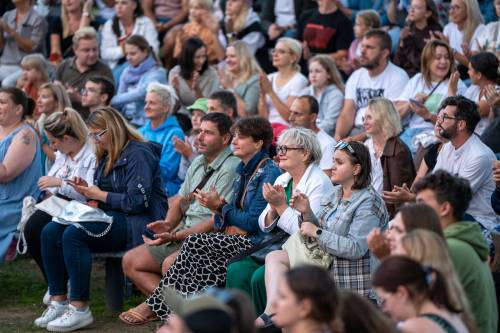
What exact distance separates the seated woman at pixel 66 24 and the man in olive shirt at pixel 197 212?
5.64 m

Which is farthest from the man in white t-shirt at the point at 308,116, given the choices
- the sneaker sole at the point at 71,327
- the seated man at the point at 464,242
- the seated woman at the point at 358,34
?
the seated man at the point at 464,242

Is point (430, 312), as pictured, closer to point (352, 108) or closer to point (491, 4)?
point (352, 108)

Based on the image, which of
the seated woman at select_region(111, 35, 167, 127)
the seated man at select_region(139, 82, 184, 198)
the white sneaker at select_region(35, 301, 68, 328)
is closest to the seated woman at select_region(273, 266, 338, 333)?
the white sneaker at select_region(35, 301, 68, 328)

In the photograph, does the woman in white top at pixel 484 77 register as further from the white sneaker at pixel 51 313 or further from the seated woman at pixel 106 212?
the white sneaker at pixel 51 313

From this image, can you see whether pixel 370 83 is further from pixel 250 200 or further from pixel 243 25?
pixel 250 200

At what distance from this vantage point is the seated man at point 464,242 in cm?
518

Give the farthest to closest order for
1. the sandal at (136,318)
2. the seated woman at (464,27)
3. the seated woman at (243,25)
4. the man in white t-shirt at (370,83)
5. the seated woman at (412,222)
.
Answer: the seated woman at (243,25) → the seated woman at (464,27) → the man in white t-shirt at (370,83) → the sandal at (136,318) → the seated woman at (412,222)

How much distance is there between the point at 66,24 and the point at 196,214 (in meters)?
6.24

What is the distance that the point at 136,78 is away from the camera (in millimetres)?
11375

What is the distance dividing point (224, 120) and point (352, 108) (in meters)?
2.34

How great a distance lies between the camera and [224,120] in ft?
26.0

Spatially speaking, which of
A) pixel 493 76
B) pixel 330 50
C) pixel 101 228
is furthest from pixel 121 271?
pixel 330 50

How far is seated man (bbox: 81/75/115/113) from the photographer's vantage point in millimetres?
10352

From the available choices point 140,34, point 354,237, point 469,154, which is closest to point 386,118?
point 469,154
